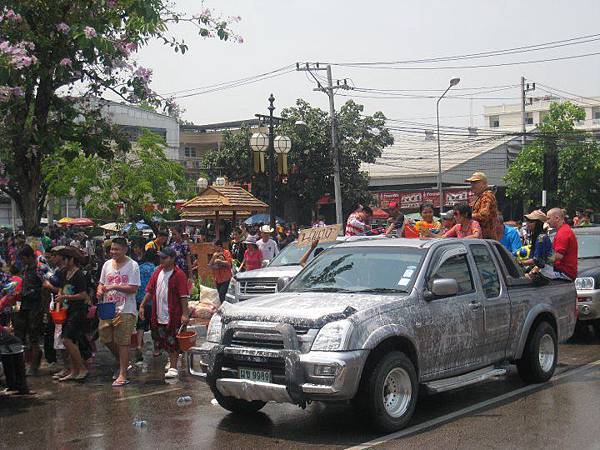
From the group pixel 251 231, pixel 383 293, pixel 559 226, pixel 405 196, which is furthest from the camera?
pixel 405 196

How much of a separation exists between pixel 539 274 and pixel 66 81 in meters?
7.62

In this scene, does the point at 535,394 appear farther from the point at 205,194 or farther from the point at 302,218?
the point at 302,218

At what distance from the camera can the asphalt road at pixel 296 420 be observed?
22.2 feet

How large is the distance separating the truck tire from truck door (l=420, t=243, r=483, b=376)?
1.27 ft

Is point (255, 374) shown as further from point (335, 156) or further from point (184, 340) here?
point (335, 156)

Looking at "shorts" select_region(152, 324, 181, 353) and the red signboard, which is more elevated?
the red signboard

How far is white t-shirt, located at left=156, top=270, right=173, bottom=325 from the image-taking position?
10352mm

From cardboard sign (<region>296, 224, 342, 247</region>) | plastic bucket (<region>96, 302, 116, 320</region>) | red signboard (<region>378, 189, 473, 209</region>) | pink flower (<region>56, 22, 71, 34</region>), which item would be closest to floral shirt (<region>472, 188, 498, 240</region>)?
cardboard sign (<region>296, 224, 342, 247</region>)

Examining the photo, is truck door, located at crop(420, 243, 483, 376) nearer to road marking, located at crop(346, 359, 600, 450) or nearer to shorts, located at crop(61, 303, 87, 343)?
road marking, located at crop(346, 359, 600, 450)

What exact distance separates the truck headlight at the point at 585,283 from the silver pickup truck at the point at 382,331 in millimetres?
3469

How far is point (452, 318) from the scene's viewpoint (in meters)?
7.71

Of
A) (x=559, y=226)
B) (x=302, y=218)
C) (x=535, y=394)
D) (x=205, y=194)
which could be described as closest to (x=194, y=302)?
(x=205, y=194)

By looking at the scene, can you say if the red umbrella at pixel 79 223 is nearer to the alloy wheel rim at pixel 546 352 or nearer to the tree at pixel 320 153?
the tree at pixel 320 153

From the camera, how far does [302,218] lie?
1801 inches
